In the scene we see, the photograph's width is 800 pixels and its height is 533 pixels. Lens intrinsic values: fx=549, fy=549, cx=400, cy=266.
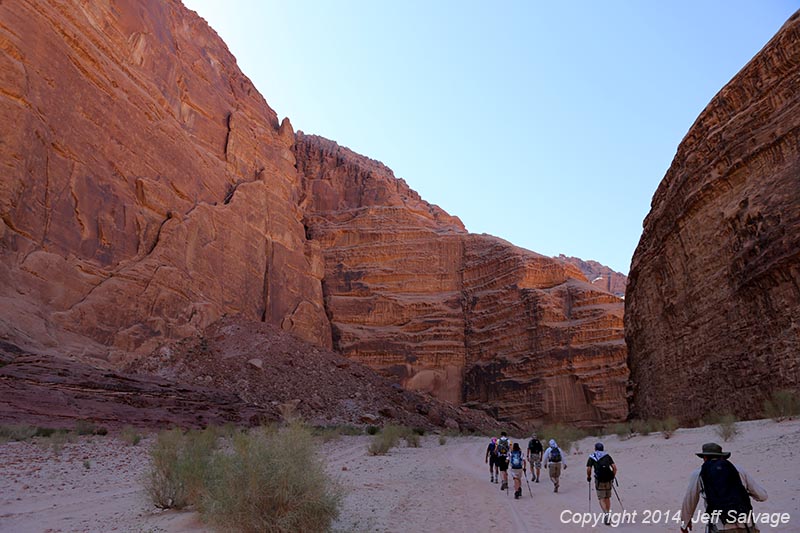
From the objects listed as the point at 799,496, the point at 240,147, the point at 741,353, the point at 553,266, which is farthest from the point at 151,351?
the point at 553,266

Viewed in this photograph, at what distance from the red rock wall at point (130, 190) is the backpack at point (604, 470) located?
78.5ft

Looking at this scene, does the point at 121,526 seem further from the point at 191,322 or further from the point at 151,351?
the point at 191,322

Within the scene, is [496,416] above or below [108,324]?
below

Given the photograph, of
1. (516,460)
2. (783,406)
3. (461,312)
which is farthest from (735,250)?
(461,312)

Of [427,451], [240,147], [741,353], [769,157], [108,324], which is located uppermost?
[240,147]

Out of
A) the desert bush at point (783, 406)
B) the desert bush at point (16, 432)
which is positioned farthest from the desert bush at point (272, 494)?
the desert bush at point (16, 432)

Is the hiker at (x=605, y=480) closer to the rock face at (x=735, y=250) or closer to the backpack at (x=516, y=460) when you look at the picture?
the backpack at (x=516, y=460)

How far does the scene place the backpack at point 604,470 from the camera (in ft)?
26.6

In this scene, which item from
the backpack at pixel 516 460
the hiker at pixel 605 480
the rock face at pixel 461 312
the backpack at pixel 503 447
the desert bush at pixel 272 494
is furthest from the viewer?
the rock face at pixel 461 312

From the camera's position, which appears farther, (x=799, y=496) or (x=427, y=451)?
(x=427, y=451)

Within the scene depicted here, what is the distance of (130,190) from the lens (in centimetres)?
3450

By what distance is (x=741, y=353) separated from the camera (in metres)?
16.8

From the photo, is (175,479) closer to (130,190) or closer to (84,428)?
(84,428)

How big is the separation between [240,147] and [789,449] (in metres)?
47.3
